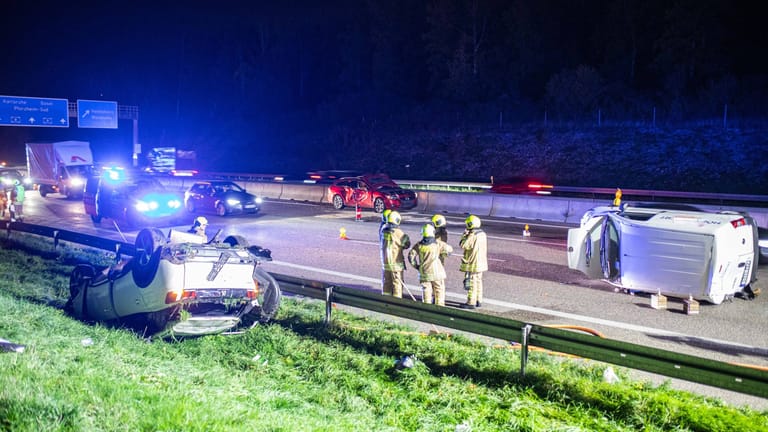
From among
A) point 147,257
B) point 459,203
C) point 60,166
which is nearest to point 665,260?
point 147,257

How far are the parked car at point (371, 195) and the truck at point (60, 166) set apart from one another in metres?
13.4

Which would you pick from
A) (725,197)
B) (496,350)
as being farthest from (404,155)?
(496,350)

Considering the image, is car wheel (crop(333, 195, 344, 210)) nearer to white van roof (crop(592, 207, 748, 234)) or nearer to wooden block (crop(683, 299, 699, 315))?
white van roof (crop(592, 207, 748, 234))

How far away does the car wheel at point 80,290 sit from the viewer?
31.6 feet

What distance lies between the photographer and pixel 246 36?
98312 mm

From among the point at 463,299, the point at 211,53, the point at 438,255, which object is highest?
the point at 211,53

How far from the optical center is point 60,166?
3491 centimetres

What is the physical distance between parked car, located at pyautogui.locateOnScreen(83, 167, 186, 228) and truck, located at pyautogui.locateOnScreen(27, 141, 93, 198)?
1079 cm

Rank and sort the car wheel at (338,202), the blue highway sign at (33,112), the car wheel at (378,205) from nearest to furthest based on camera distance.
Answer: the car wheel at (378,205)
the car wheel at (338,202)
the blue highway sign at (33,112)

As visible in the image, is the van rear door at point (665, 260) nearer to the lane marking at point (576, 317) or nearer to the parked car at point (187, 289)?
the lane marking at point (576, 317)

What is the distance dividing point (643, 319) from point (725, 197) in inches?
798

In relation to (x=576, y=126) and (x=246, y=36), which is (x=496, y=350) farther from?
(x=246, y=36)

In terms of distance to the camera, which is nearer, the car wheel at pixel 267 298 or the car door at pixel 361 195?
the car wheel at pixel 267 298

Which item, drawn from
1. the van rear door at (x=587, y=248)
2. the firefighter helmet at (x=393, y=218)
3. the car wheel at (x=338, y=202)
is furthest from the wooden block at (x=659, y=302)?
the car wheel at (x=338, y=202)
